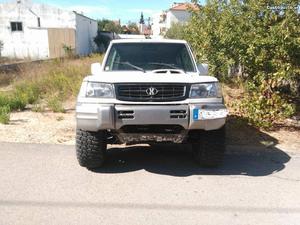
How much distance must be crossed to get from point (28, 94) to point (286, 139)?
20.5 ft

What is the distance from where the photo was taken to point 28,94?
920 centimetres

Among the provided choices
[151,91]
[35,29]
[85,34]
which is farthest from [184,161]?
[85,34]

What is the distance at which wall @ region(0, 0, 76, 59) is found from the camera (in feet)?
103

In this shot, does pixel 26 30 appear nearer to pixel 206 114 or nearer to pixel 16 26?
pixel 16 26

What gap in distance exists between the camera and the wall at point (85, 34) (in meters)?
34.0

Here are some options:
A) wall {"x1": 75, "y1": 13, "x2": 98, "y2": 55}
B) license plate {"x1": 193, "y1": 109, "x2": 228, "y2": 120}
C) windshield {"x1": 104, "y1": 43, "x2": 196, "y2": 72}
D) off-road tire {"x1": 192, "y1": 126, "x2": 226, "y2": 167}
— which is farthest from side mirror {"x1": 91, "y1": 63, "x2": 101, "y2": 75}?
wall {"x1": 75, "y1": 13, "x2": 98, "y2": 55}

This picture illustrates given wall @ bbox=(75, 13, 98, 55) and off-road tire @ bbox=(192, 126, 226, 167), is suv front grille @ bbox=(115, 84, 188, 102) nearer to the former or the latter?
off-road tire @ bbox=(192, 126, 226, 167)

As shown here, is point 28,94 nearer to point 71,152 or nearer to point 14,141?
point 14,141

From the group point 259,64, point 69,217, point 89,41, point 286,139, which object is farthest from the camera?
point 89,41

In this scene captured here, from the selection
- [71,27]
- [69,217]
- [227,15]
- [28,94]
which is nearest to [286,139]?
[227,15]

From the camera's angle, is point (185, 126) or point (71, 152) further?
point (71, 152)

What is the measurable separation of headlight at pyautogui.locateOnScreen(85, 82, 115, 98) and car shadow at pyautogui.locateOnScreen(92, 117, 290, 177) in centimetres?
107

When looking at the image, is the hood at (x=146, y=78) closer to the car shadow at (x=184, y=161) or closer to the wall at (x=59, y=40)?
the car shadow at (x=184, y=161)

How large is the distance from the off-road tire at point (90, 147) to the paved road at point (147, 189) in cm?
17
